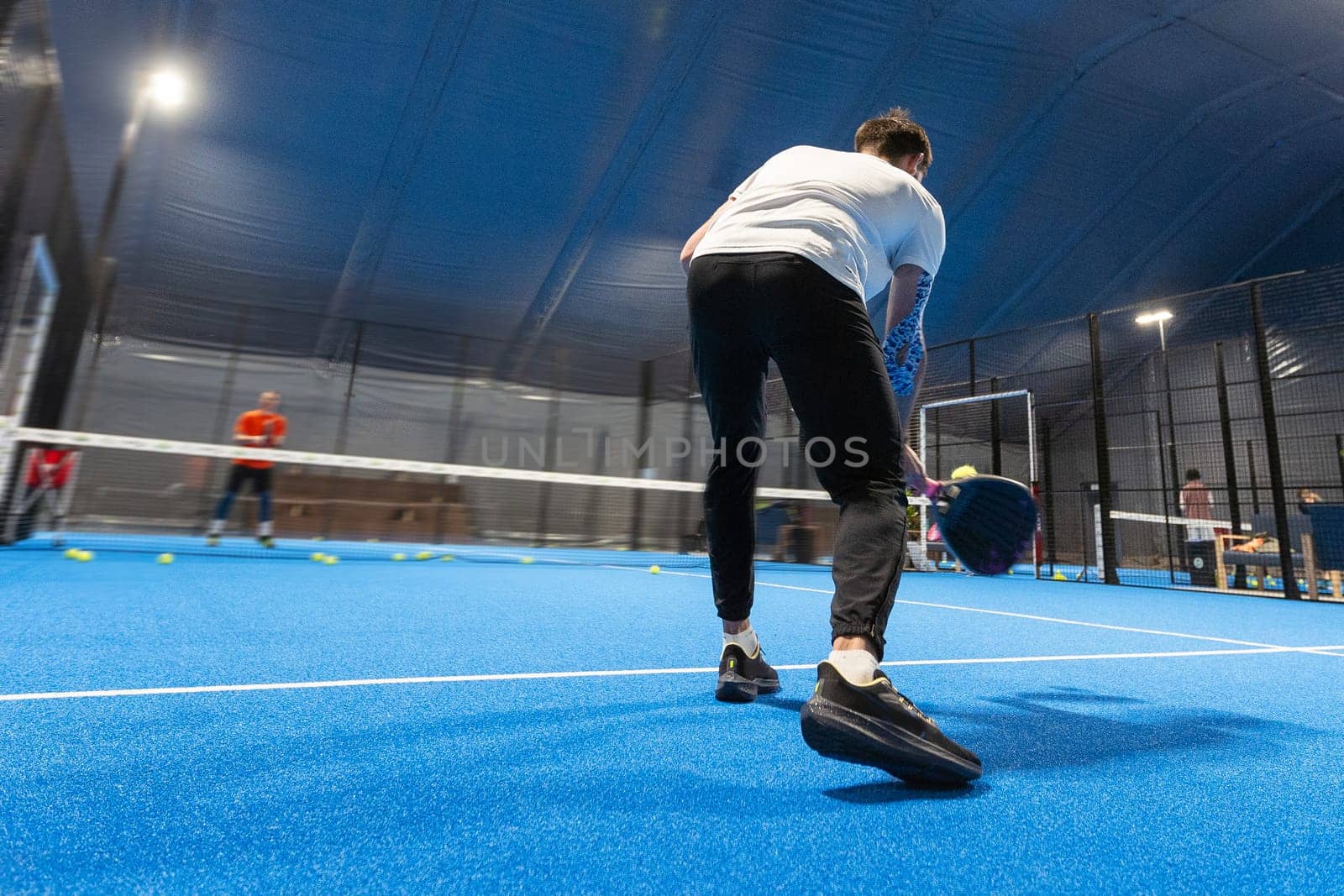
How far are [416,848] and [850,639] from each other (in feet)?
2.57

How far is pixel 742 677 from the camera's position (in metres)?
1.82

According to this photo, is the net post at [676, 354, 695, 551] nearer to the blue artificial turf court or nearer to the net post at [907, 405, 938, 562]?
the net post at [907, 405, 938, 562]

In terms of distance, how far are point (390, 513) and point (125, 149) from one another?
5.42m

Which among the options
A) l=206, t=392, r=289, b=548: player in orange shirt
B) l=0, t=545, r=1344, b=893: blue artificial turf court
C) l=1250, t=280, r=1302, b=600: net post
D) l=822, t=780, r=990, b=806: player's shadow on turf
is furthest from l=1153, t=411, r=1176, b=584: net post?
l=206, t=392, r=289, b=548: player in orange shirt

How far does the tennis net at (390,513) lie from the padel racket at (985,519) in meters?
5.26

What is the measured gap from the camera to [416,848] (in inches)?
34.5

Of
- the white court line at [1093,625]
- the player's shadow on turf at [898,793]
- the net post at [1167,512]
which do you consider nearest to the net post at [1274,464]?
the net post at [1167,512]

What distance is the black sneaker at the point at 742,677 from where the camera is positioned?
180 centimetres

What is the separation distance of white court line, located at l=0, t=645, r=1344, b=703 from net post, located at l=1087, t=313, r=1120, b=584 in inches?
215

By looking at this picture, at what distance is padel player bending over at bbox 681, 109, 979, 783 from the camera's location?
4.01 feet

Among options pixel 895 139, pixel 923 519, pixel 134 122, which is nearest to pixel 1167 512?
pixel 923 519

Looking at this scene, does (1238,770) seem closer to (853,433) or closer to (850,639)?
(850,639)

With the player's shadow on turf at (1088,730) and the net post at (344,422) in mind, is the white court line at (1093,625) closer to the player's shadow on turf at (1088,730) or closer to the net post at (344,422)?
the player's shadow on turf at (1088,730)

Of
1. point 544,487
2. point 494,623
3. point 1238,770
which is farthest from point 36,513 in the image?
point 1238,770
